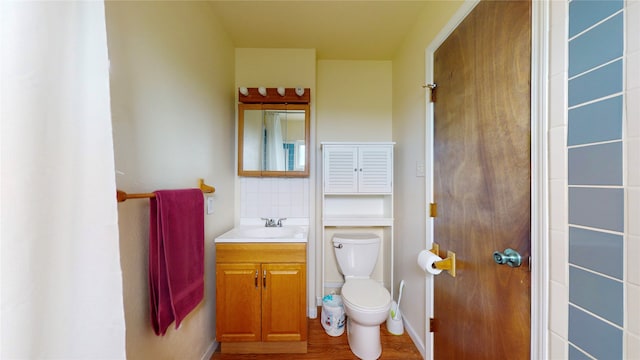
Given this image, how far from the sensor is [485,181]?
940 millimetres

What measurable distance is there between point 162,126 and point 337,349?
186 centimetres

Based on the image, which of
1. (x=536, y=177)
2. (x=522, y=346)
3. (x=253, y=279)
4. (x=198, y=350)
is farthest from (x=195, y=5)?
(x=522, y=346)

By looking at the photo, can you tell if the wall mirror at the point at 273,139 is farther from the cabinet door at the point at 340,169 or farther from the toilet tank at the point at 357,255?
the toilet tank at the point at 357,255

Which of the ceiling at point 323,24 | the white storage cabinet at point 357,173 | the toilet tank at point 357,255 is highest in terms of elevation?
the ceiling at point 323,24

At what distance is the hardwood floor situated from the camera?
1.52 m

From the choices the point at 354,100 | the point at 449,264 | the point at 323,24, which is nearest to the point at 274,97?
the point at 323,24

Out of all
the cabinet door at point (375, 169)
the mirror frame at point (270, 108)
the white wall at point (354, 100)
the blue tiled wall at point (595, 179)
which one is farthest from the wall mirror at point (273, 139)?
the blue tiled wall at point (595, 179)

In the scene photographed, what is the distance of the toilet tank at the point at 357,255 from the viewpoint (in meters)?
1.96

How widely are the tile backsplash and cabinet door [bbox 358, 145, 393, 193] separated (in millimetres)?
543

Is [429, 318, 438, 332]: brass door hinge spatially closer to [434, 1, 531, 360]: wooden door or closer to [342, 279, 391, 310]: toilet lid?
[434, 1, 531, 360]: wooden door

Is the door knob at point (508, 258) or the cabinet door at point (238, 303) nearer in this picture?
the door knob at point (508, 258)

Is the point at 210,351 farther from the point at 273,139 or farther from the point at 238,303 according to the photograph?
the point at 273,139

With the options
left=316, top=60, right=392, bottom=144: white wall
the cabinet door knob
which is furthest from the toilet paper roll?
left=316, top=60, right=392, bottom=144: white wall

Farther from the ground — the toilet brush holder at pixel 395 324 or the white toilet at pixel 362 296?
the white toilet at pixel 362 296
